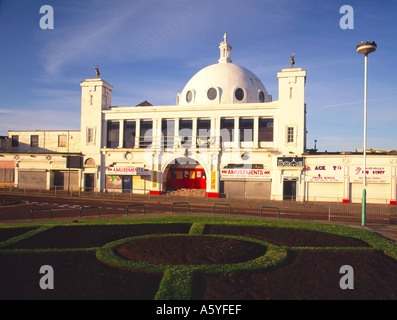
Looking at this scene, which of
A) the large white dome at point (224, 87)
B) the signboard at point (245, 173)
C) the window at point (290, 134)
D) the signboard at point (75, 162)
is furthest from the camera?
the large white dome at point (224, 87)

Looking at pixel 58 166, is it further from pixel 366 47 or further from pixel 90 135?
pixel 366 47

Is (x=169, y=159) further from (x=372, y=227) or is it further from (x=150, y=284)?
(x=150, y=284)

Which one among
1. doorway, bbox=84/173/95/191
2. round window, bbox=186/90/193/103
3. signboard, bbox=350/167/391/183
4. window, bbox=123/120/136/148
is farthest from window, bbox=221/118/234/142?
doorway, bbox=84/173/95/191

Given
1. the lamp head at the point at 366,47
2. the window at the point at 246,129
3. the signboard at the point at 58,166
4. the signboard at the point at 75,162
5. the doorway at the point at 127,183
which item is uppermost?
the lamp head at the point at 366,47

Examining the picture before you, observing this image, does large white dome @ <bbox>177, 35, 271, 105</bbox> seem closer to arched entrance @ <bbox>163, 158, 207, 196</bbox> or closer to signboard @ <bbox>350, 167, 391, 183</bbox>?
arched entrance @ <bbox>163, 158, 207, 196</bbox>

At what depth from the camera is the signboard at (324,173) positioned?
3334 centimetres

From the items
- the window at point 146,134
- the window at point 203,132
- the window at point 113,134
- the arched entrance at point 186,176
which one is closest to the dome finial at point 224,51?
the window at point 203,132

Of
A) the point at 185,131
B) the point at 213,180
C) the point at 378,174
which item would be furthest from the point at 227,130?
the point at 378,174

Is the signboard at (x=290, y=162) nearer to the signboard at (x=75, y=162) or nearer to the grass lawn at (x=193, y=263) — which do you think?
the grass lawn at (x=193, y=263)

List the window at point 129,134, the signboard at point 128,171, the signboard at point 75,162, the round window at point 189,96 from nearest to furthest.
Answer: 1. the signboard at point 128,171
2. the signboard at point 75,162
3. the window at point 129,134
4. the round window at point 189,96

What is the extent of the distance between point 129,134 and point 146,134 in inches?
105

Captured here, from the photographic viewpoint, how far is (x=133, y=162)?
4012 cm

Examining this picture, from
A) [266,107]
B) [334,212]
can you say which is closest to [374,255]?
[334,212]

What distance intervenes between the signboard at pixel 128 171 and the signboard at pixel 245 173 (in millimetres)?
10417
